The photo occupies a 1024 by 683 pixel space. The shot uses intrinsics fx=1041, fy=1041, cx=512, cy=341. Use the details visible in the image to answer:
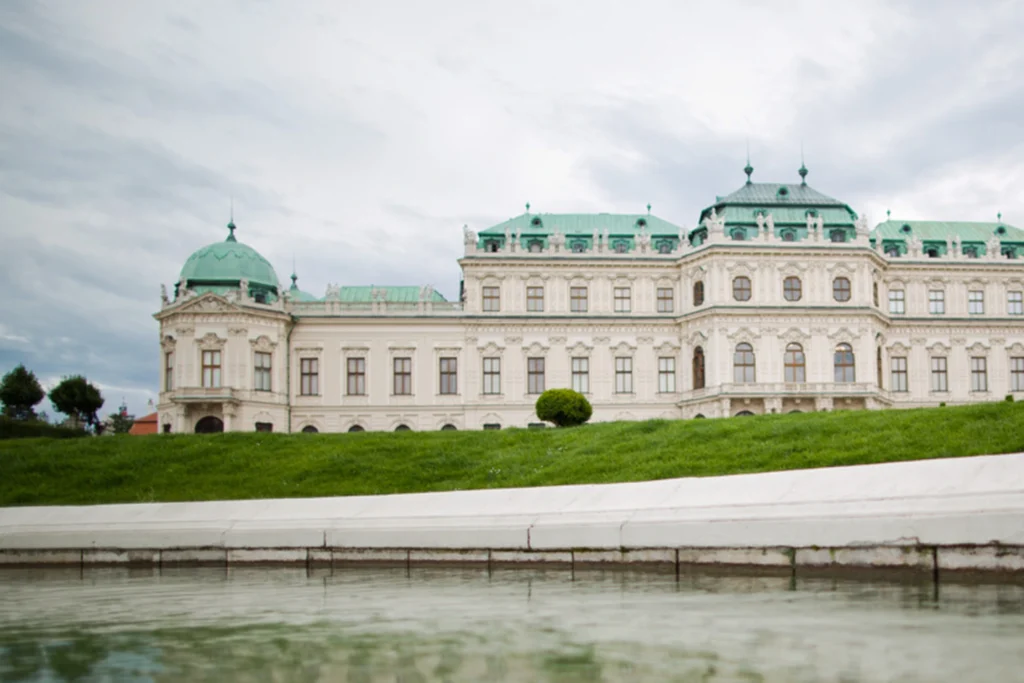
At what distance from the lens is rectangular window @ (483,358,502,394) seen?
61.0 metres

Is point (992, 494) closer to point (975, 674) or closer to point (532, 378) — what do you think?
point (975, 674)

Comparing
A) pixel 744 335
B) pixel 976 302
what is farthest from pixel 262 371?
pixel 976 302

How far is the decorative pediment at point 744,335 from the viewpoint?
58844 mm

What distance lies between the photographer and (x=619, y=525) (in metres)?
15.2

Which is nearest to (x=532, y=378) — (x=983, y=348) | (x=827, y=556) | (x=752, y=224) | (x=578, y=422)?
(x=752, y=224)

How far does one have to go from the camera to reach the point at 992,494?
44.4 ft

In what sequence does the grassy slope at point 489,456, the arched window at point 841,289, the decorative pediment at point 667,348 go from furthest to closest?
the decorative pediment at point 667,348 → the arched window at point 841,289 → the grassy slope at point 489,456

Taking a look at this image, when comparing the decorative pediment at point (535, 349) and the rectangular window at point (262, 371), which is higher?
the decorative pediment at point (535, 349)

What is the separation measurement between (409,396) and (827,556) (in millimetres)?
48346

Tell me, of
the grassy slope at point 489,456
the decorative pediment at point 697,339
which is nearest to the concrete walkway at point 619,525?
the grassy slope at point 489,456

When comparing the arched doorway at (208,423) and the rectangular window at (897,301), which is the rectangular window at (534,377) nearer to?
the arched doorway at (208,423)

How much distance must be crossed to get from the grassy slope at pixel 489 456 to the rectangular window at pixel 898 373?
3601 cm

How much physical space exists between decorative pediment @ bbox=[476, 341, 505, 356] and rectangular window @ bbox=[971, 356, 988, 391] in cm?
2867

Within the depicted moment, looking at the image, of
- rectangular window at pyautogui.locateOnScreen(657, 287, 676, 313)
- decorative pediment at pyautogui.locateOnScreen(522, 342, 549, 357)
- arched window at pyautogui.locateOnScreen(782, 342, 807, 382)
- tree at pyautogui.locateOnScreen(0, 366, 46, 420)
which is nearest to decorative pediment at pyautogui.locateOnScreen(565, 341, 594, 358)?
decorative pediment at pyautogui.locateOnScreen(522, 342, 549, 357)
